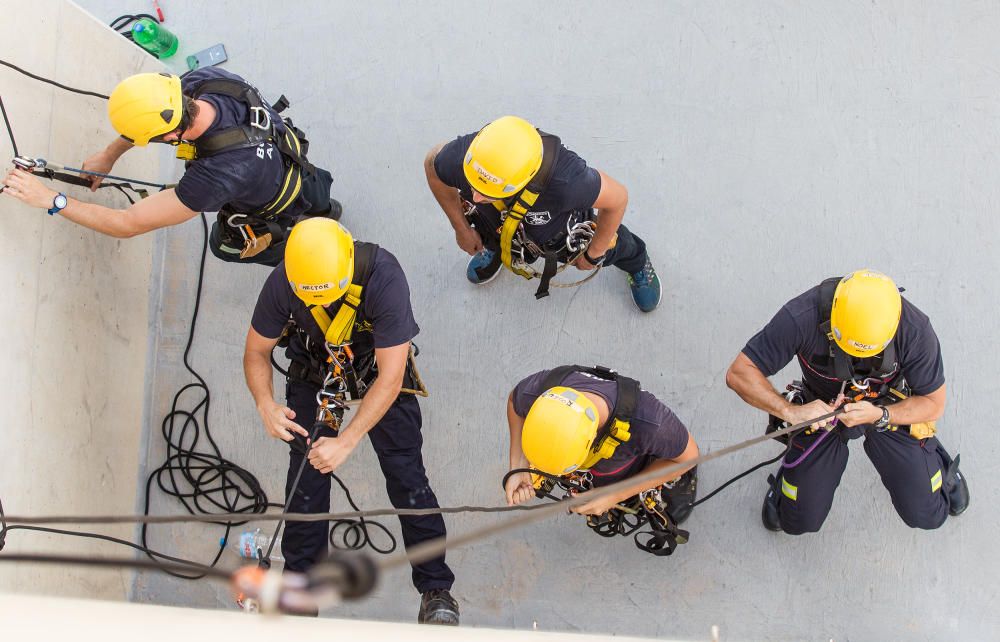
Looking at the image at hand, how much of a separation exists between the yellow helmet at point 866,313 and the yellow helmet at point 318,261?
1.63 m

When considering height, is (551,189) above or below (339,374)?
above

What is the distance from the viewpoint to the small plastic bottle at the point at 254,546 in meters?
3.78

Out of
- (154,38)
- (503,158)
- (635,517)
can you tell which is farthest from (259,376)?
(154,38)

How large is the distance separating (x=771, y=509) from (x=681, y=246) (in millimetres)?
1228

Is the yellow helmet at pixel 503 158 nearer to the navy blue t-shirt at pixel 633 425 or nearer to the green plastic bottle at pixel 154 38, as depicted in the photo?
the navy blue t-shirt at pixel 633 425

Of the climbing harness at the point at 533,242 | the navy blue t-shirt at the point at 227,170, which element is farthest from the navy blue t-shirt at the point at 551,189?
the navy blue t-shirt at the point at 227,170

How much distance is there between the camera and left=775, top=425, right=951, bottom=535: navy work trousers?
3.12m

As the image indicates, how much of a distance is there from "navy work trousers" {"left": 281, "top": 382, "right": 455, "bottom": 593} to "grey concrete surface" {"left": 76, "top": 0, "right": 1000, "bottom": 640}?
15.3 inches

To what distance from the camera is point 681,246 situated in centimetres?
383

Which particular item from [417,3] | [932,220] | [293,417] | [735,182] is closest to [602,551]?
[293,417]

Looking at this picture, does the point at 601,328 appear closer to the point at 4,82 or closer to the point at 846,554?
the point at 846,554

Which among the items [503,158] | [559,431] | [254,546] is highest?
[503,158]

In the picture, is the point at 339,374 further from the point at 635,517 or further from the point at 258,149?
the point at 635,517

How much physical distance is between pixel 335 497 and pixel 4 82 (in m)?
2.14
